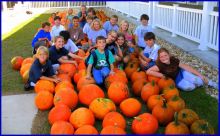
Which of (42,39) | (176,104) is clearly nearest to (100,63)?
(176,104)

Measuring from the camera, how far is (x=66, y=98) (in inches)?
159

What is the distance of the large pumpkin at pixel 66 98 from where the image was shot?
4020mm

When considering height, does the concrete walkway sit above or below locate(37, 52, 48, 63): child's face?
below

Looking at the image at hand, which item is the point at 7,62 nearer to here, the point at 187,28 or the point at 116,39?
the point at 116,39

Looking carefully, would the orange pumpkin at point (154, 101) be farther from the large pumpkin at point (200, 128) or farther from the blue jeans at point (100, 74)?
the blue jeans at point (100, 74)

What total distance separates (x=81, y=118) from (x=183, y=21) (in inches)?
250

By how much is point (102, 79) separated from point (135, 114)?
4.19ft

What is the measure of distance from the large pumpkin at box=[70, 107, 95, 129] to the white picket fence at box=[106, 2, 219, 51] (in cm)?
437

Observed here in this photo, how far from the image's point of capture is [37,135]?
3504mm

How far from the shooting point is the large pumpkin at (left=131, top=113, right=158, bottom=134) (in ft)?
11.1

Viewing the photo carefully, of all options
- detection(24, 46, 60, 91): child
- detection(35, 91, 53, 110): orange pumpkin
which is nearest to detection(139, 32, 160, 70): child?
detection(24, 46, 60, 91): child

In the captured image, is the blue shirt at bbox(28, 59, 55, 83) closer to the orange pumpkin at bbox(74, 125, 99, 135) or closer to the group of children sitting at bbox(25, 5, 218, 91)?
the group of children sitting at bbox(25, 5, 218, 91)

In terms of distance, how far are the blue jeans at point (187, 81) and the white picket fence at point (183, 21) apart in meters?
2.39

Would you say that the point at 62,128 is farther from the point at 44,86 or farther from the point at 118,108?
the point at 44,86
